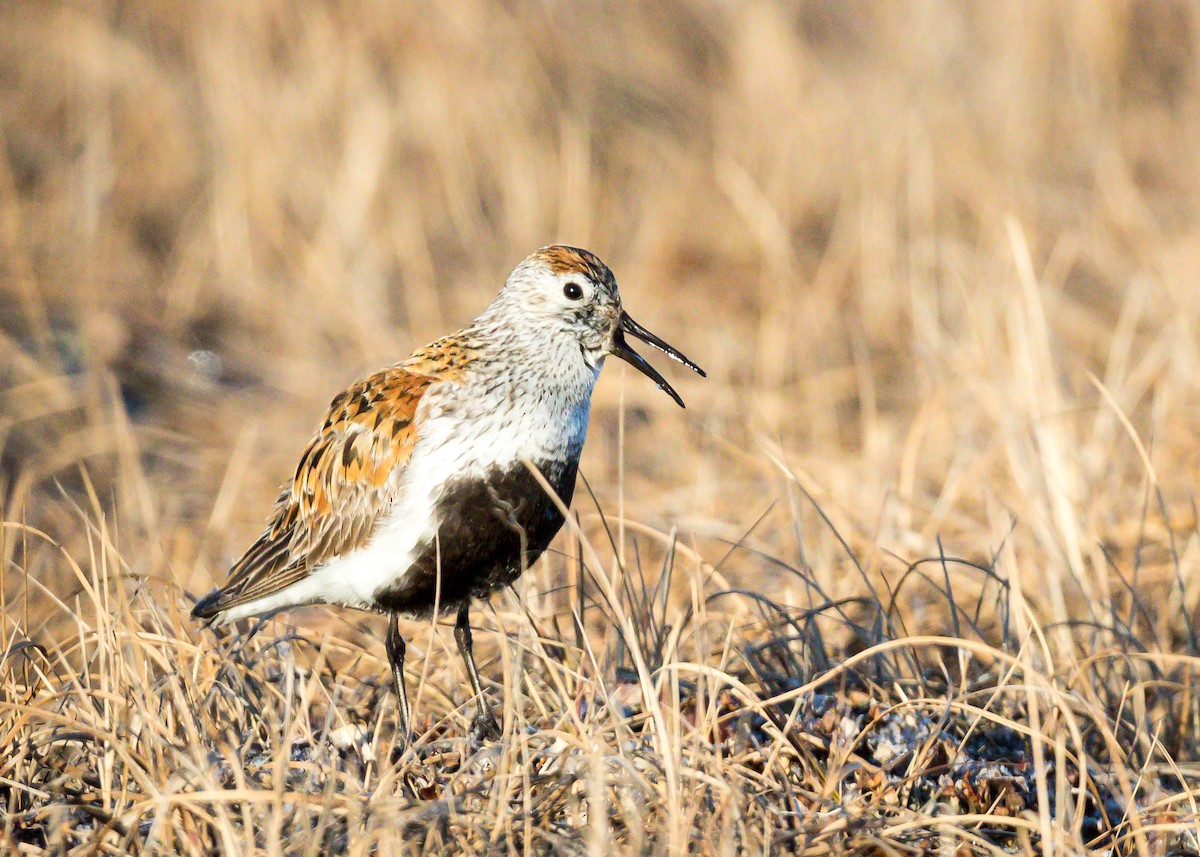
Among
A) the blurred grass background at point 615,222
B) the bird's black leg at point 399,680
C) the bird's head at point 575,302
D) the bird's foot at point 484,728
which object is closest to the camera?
the bird's black leg at point 399,680

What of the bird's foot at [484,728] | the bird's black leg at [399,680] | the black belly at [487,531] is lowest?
the bird's foot at [484,728]

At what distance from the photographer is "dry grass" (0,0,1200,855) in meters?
3.09

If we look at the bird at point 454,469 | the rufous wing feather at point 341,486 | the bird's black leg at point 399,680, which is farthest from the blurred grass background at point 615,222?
the bird's black leg at point 399,680

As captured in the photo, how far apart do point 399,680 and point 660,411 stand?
3.92 metres

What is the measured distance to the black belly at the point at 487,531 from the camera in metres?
3.53

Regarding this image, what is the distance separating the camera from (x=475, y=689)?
368 centimetres

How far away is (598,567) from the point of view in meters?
3.02

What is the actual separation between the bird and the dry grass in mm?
182

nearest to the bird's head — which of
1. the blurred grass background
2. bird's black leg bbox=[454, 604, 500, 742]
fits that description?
bird's black leg bbox=[454, 604, 500, 742]

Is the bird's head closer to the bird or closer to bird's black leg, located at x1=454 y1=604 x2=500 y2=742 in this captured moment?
the bird

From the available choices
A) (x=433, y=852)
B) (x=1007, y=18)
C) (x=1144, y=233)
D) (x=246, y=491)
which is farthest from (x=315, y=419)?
(x=1007, y=18)

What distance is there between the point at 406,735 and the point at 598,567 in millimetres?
683

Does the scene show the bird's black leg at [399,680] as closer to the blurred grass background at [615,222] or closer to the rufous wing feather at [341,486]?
the rufous wing feather at [341,486]

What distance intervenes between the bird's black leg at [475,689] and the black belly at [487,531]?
22 cm
